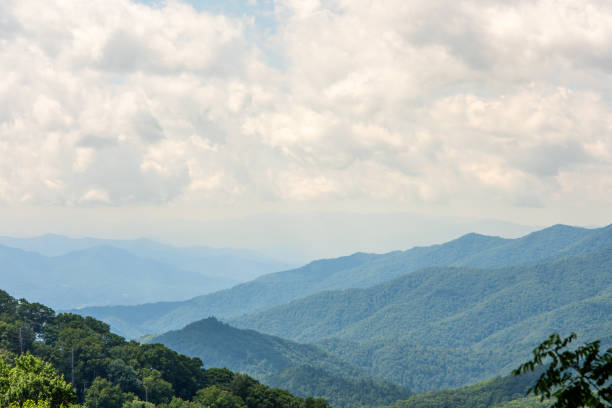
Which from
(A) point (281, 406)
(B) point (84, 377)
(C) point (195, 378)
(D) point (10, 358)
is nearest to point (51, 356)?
(B) point (84, 377)

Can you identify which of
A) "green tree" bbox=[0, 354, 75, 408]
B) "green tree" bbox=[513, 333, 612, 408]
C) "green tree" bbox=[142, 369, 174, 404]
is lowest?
"green tree" bbox=[142, 369, 174, 404]

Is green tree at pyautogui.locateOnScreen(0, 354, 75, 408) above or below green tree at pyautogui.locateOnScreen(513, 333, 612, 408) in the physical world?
below

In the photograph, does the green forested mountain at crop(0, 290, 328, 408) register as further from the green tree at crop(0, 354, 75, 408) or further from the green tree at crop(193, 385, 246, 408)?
the green tree at crop(0, 354, 75, 408)

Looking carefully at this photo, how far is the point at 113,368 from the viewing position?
103 m

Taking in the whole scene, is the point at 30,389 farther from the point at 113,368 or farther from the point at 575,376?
the point at 113,368

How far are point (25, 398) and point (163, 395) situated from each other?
56.5 m

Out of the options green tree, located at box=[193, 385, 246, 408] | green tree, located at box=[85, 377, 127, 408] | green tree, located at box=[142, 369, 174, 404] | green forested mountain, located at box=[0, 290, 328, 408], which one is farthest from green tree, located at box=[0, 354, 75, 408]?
green tree, located at box=[193, 385, 246, 408]

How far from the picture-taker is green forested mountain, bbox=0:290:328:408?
314 ft

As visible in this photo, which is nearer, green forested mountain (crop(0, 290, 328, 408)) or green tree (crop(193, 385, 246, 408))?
green forested mountain (crop(0, 290, 328, 408))

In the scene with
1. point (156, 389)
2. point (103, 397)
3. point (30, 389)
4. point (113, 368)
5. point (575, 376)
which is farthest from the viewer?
point (156, 389)

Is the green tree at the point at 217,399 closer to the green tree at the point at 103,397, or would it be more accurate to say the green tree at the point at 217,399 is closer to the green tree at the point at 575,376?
the green tree at the point at 103,397

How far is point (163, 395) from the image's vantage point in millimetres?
104500

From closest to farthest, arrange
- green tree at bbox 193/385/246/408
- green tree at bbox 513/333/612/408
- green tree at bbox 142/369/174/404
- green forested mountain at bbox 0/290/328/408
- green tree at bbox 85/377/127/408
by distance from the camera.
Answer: green tree at bbox 513/333/612/408, green tree at bbox 85/377/127/408, green forested mountain at bbox 0/290/328/408, green tree at bbox 142/369/174/404, green tree at bbox 193/385/246/408

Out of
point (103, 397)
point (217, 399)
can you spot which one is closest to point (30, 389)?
point (103, 397)
